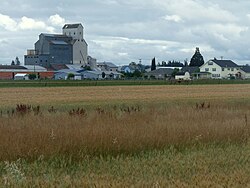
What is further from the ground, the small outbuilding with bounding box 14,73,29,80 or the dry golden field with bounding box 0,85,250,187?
the dry golden field with bounding box 0,85,250,187

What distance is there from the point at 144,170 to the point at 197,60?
16609 centimetres

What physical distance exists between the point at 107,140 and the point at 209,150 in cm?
267

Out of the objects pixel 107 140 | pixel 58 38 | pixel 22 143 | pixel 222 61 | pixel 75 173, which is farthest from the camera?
pixel 58 38

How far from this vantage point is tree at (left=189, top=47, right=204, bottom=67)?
17125 centimetres

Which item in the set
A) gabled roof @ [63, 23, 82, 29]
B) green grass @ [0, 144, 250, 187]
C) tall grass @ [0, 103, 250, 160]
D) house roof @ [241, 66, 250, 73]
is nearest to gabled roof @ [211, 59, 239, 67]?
house roof @ [241, 66, 250, 73]

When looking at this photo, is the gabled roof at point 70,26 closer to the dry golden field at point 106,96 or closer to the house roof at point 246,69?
the house roof at point 246,69

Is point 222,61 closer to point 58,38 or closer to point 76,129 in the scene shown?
point 58,38

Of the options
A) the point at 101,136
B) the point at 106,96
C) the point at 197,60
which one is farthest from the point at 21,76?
the point at 101,136

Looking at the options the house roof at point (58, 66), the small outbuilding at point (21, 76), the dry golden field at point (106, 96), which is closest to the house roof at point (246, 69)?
the house roof at point (58, 66)

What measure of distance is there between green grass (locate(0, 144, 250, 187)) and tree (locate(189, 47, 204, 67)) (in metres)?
162

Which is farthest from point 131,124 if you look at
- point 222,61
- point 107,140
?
point 222,61

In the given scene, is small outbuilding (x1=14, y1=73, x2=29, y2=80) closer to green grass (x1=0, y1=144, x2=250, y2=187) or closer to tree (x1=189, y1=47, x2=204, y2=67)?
tree (x1=189, y1=47, x2=204, y2=67)

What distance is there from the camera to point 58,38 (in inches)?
6486

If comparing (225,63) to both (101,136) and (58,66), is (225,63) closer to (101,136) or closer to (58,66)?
(58,66)
